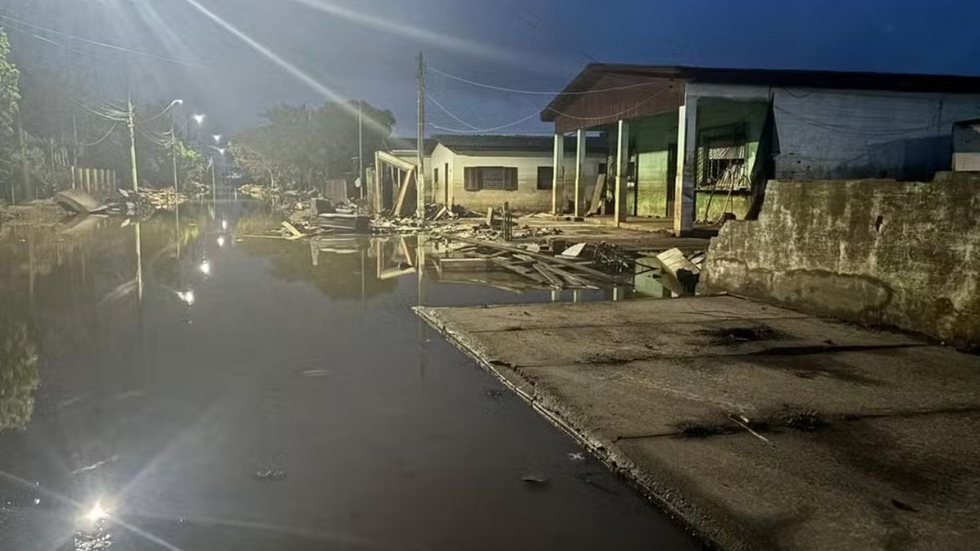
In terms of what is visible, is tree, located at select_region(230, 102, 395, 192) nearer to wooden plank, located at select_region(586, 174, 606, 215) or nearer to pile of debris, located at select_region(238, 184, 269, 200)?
pile of debris, located at select_region(238, 184, 269, 200)

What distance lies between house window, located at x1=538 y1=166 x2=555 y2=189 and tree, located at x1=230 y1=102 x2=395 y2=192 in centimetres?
2528

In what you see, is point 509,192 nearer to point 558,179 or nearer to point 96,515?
point 558,179

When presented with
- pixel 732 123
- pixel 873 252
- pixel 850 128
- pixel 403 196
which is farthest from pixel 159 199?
pixel 873 252

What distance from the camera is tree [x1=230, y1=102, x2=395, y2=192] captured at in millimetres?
61438

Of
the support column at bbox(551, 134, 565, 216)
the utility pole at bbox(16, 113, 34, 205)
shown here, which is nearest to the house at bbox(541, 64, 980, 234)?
the support column at bbox(551, 134, 565, 216)

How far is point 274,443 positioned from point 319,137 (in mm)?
60470

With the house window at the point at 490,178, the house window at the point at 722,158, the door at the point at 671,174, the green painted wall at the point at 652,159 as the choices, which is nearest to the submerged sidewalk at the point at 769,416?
the house window at the point at 722,158

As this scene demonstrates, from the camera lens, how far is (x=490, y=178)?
116 ft

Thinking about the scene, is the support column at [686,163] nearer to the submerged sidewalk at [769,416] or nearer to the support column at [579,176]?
the support column at [579,176]

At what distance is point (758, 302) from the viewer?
9.56 meters

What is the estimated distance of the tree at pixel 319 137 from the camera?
2419 inches

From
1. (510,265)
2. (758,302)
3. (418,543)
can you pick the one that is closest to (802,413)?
(418,543)

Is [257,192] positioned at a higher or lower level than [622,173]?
lower

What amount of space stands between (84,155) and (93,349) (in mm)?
49265
